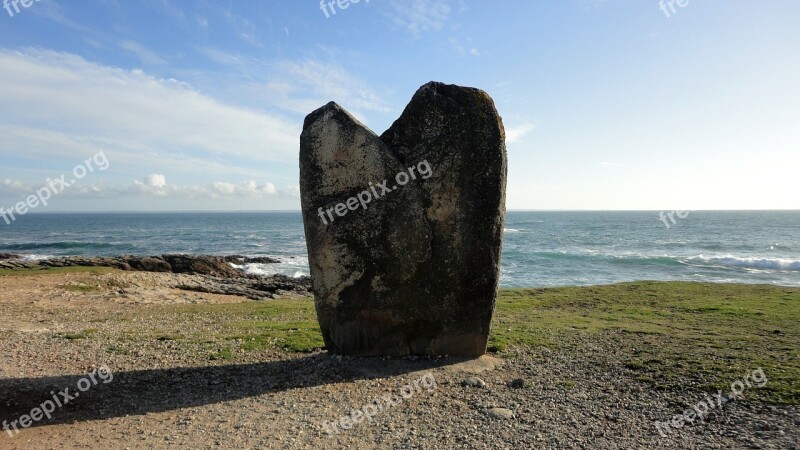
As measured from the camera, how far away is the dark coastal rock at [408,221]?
32.7 ft

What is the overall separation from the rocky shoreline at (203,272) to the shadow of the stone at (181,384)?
54.0ft

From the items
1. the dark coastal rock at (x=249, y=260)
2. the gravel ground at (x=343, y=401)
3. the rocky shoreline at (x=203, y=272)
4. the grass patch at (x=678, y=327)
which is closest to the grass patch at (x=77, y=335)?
the gravel ground at (x=343, y=401)

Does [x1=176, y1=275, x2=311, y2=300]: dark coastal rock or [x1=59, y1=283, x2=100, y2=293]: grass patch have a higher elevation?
[x1=59, y1=283, x2=100, y2=293]: grass patch

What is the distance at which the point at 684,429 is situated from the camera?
24.5 feet

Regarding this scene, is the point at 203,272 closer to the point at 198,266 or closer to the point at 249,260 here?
the point at 198,266

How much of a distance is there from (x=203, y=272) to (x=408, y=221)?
29026 mm

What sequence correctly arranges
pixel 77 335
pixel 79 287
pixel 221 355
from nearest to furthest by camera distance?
1. pixel 221 355
2. pixel 77 335
3. pixel 79 287

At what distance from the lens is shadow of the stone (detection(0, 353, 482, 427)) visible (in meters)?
7.98

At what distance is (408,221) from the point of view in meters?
10.1

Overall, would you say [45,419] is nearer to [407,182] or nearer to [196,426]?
[196,426]

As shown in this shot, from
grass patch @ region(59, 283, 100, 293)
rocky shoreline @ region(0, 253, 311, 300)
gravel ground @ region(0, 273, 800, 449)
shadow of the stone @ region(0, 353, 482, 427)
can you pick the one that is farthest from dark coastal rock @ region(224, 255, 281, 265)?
shadow of the stone @ region(0, 353, 482, 427)

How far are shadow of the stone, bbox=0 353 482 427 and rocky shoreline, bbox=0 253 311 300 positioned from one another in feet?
54.0

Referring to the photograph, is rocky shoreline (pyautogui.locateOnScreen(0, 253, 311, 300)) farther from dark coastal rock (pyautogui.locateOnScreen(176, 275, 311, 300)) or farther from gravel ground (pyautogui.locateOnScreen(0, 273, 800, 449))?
gravel ground (pyautogui.locateOnScreen(0, 273, 800, 449))

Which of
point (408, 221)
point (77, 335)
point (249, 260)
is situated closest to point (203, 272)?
point (249, 260)
